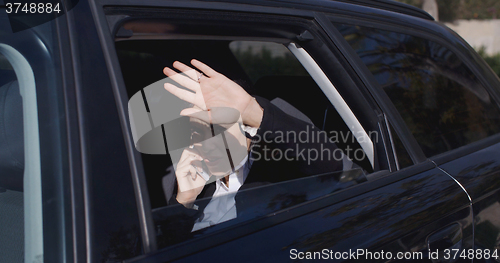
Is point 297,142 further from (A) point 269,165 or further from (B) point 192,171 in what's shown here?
(B) point 192,171

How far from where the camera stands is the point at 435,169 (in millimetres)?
1445

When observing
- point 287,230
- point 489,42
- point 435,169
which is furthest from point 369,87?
point 489,42

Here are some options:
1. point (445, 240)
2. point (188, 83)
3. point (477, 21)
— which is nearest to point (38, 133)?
point (188, 83)

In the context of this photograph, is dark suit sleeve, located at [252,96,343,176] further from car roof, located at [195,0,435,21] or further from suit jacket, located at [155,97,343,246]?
car roof, located at [195,0,435,21]

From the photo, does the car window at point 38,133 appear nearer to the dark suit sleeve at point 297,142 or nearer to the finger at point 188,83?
the finger at point 188,83

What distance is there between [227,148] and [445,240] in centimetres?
83

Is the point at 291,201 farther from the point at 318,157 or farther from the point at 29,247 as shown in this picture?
the point at 29,247

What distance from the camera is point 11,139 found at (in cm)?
109

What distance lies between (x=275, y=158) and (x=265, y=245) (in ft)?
2.08

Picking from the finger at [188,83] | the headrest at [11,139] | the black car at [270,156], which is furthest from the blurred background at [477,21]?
the headrest at [11,139]

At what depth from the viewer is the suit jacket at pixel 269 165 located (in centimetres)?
93

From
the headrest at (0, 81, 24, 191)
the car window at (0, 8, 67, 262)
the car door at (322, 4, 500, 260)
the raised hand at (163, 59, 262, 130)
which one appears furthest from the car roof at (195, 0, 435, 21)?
the headrest at (0, 81, 24, 191)

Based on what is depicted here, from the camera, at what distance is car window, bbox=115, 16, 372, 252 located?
1.05 meters

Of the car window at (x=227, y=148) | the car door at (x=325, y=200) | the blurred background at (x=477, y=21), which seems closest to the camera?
the car door at (x=325, y=200)
